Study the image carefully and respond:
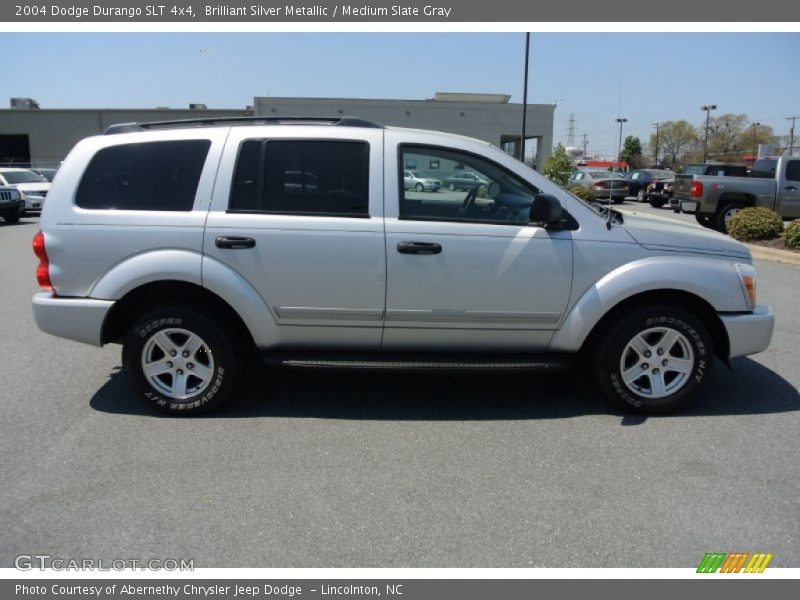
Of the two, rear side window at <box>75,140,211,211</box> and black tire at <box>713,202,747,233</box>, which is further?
black tire at <box>713,202,747,233</box>

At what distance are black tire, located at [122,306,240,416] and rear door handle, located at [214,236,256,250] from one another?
535 mm

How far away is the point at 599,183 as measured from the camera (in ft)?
81.5

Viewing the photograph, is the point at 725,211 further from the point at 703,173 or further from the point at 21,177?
the point at 21,177

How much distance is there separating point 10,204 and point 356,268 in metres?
18.9

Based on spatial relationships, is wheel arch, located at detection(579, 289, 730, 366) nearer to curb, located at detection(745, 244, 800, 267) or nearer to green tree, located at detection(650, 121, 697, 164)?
curb, located at detection(745, 244, 800, 267)

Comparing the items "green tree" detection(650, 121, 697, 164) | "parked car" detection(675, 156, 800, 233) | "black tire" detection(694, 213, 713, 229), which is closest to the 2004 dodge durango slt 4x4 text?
"parked car" detection(675, 156, 800, 233)

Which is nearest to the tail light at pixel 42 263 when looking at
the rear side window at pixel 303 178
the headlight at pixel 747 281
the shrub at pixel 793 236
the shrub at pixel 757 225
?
the rear side window at pixel 303 178

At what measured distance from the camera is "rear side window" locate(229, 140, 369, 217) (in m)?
4.38

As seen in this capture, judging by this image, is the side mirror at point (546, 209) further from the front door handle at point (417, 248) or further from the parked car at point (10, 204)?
the parked car at point (10, 204)

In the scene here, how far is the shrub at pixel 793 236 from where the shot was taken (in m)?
11.6

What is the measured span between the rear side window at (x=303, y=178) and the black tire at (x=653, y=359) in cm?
197

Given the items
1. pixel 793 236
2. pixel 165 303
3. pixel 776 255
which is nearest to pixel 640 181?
pixel 793 236

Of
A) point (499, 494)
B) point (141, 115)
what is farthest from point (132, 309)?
point (141, 115)

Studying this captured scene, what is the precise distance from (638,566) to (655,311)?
2022mm
